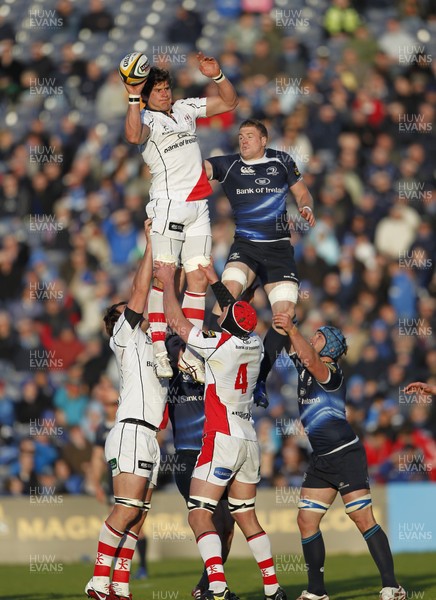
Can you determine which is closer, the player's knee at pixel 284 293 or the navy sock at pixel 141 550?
the player's knee at pixel 284 293

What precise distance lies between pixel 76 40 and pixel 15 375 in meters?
7.26

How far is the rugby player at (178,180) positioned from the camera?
1173 centimetres

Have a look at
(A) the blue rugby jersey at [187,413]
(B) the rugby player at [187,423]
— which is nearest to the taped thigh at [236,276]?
(B) the rugby player at [187,423]

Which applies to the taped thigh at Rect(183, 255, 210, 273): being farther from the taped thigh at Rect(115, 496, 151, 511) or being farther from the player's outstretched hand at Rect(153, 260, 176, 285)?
the taped thigh at Rect(115, 496, 151, 511)

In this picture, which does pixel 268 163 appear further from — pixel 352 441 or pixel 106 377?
pixel 106 377

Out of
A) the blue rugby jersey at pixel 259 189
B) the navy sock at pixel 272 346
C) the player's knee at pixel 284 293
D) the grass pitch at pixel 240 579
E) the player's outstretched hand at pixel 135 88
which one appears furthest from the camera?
the grass pitch at pixel 240 579

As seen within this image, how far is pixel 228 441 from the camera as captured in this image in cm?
1050

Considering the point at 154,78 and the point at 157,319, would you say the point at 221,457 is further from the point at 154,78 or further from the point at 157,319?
the point at 154,78

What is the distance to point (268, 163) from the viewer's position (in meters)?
12.6

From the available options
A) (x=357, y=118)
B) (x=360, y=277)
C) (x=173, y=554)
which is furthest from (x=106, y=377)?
(x=357, y=118)

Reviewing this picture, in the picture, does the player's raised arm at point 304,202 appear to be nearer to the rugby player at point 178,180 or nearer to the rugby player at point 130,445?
the rugby player at point 178,180

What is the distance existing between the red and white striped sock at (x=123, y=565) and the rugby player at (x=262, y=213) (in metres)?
2.39

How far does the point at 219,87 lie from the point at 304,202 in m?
1.47

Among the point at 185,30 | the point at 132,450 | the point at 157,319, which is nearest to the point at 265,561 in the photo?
the point at 132,450
